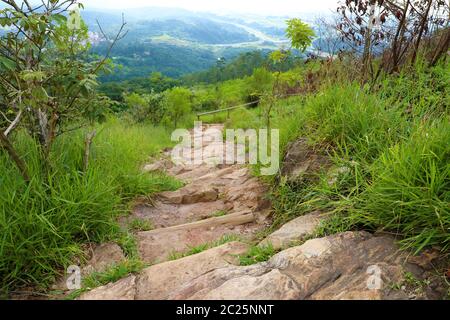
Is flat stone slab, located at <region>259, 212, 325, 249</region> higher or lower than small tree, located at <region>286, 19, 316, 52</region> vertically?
lower

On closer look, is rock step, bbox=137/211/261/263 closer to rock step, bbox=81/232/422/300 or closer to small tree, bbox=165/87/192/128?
rock step, bbox=81/232/422/300

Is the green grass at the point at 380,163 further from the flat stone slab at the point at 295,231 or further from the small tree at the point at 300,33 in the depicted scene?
the small tree at the point at 300,33

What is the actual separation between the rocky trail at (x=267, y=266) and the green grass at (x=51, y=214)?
0.23 m

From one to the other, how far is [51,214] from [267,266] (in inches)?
62.4

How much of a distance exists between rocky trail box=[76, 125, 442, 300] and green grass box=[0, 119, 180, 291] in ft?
0.75

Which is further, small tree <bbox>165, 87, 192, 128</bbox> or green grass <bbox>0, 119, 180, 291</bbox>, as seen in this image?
small tree <bbox>165, 87, 192, 128</bbox>

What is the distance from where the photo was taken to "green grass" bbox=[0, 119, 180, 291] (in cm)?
248

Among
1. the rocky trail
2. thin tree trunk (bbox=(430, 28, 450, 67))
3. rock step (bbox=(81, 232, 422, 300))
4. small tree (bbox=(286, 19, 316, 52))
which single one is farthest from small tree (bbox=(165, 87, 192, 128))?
rock step (bbox=(81, 232, 422, 300))

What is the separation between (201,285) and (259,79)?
17329mm

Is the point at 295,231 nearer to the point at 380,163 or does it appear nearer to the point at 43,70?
the point at 380,163

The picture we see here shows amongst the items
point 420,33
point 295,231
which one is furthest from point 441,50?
point 295,231
